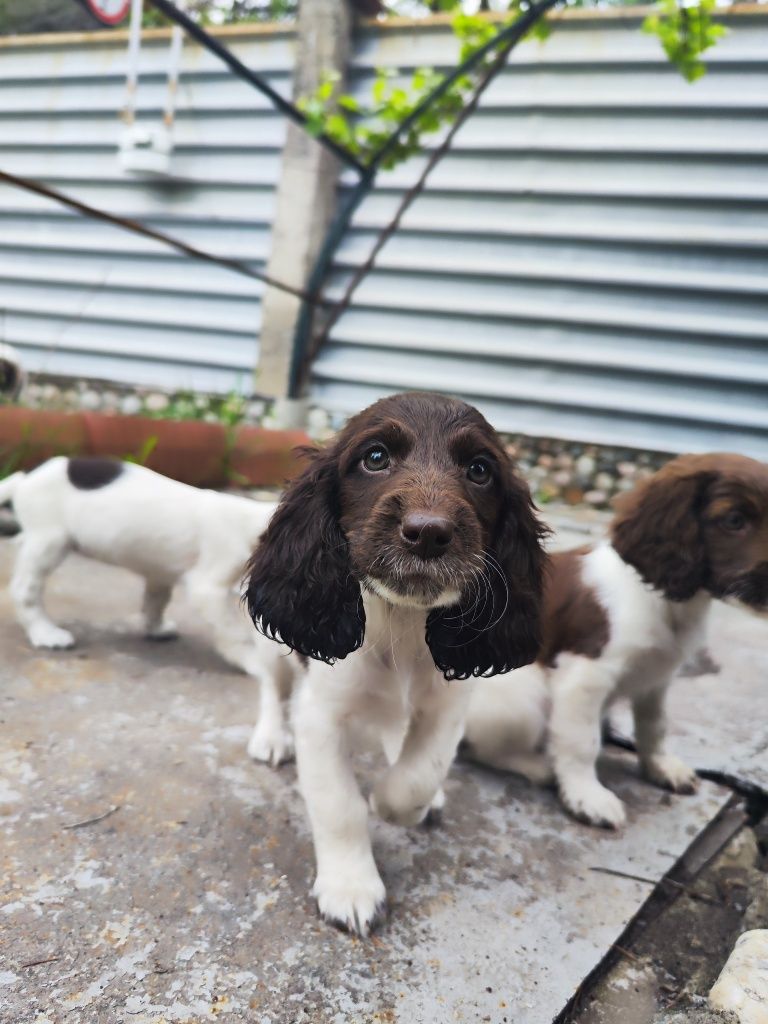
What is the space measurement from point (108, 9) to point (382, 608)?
3597 millimetres

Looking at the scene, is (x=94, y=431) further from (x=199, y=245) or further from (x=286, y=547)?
(x=286, y=547)

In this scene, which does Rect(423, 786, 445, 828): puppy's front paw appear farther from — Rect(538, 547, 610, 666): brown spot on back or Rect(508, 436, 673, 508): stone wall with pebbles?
Rect(508, 436, 673, 508): stone wall with pebbles

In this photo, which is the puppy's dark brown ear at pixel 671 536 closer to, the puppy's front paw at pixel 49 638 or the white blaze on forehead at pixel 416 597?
the white blaze on forehead at pixel 416 597

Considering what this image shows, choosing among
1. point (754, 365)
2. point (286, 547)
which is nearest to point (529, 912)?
point (286, 547)

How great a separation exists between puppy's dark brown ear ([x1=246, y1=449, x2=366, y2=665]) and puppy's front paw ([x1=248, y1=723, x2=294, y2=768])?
64 centimetres

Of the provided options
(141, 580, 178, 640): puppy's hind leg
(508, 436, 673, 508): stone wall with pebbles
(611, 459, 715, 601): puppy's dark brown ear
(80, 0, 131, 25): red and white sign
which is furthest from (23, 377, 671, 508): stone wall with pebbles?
(611, 459, 715, 601): puppy's dark brown ear

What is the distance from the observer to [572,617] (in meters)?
2.52

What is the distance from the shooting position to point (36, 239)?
7480 millimetres

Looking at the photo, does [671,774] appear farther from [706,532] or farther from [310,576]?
[310,576]

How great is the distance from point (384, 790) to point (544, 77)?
5.63 meters

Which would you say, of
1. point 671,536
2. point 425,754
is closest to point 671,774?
point 671,536

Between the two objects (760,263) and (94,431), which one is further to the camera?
(760,263)

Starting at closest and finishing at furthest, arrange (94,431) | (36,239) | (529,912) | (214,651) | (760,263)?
(529,912) → (214,651) → (94,431) → (760,263) → (36,239)

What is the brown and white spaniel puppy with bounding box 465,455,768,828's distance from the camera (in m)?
2.19
